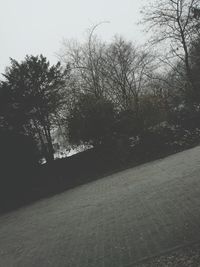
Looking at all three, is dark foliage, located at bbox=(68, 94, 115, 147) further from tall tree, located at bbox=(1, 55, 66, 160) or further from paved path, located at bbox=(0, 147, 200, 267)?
paved path, located at bbox=(0, 147, 200, 267)

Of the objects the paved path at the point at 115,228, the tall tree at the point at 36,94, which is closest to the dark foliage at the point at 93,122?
the tall tree at the point at 36,94

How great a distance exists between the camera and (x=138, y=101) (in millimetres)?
28984

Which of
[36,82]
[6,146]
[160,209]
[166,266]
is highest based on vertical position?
[36,82]

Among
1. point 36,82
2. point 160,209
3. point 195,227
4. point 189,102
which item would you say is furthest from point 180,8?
point 195,227

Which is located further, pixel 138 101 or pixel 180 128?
pixel 138 101

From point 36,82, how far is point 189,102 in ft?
42.9

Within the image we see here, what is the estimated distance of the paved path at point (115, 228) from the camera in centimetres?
660

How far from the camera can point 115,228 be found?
833cm

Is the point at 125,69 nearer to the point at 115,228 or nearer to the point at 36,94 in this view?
the point at 36,94

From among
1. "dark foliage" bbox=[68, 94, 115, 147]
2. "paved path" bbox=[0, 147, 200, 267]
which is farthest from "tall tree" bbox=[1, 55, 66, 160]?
"paved path" bbox=[0, 147, 200, 267]

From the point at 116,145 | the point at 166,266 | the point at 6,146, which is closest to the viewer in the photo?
the point at 166,266

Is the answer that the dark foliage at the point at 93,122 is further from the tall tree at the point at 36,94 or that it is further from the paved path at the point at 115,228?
the paved path at the point at 115,228

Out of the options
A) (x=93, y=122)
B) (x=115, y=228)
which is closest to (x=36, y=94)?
→ (x=93, y=122)

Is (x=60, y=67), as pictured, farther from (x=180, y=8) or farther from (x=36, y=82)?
(x=180, y=8)
